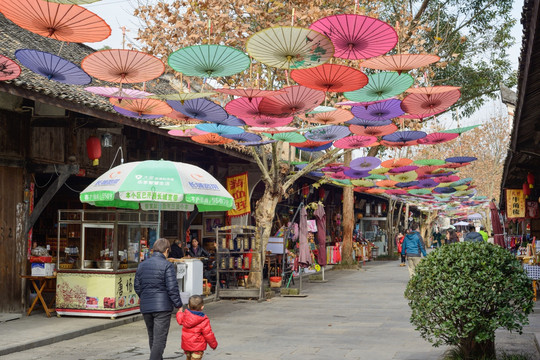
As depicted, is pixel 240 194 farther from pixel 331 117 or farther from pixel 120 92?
pixel 120 92

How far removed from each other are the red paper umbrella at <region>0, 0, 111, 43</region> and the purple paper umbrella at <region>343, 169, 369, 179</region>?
13.1m

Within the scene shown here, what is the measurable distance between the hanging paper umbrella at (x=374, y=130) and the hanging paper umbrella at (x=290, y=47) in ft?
15.2

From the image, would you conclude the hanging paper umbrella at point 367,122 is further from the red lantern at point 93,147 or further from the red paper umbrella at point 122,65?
the red lantern at point 93,147

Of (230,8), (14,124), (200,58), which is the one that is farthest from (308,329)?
(230,8)

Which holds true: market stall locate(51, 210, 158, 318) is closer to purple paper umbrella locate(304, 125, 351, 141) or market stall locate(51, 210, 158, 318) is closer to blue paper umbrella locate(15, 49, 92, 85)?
blue paper umbrella locate(15, 49, 92, 85)

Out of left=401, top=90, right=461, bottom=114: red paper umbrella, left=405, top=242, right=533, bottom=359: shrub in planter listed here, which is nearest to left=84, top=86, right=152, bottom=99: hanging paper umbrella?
left=401, top=90, right=461, bottom=114: red paper umbrella

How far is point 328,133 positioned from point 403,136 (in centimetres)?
189

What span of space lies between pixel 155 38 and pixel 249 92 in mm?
7088

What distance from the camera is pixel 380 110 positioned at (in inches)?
442

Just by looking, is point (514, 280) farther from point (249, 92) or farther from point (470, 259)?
point (249, 92)

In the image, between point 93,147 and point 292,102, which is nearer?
point 292,102

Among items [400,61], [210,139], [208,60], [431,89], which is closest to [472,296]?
[400,61]

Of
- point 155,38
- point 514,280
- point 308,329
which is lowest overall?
point 308,329

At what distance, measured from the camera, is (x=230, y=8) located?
15172 mm
